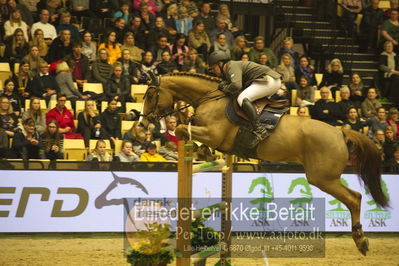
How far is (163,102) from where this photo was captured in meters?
8.58

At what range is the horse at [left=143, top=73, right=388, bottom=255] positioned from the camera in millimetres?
8461

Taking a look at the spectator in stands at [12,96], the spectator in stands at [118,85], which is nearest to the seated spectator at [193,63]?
the spectator in stands at [118,85]

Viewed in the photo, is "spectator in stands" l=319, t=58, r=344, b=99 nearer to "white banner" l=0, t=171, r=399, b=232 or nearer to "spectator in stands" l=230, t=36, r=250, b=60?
"spectator in stands" l=230, t=36, r=250, b=60

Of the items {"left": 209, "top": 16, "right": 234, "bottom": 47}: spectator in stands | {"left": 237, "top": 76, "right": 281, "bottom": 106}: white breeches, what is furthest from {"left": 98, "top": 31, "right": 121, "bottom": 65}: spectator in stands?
{"left": 237, "top": 76, "right": 281, "bottom": 106}: white breeches

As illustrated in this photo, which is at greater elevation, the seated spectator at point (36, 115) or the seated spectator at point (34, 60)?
the seated spectator at point (34, 60)

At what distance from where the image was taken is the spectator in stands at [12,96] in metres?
12.5

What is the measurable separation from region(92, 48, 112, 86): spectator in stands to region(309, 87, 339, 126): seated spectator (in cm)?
430

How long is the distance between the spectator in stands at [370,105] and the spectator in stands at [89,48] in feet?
19.4

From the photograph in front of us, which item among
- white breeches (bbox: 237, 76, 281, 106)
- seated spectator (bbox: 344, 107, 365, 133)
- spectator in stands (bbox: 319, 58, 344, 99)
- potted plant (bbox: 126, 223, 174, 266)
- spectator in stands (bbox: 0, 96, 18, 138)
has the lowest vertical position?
potted plant (bbox: 126, 223, 174, 266)

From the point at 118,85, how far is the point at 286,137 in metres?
5.81

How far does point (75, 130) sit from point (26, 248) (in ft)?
9.85

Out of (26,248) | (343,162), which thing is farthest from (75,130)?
(343,162)

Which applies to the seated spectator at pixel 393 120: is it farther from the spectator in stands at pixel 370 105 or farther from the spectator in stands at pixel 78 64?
the spectator in stands at pixel 78 64

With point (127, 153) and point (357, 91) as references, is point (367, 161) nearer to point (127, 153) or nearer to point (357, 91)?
point (127, 153)
